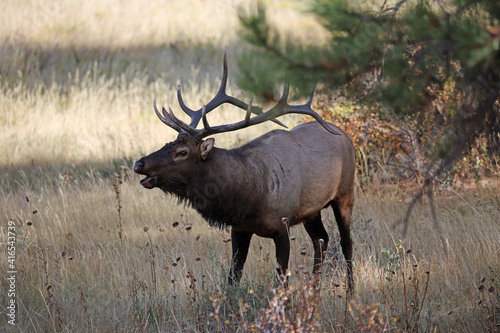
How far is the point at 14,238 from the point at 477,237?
470 centimetres

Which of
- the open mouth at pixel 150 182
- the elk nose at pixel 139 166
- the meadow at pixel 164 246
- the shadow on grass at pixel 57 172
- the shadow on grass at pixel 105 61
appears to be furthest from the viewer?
the shadow on grass at pixel 105 61

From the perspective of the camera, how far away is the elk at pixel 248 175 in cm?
527

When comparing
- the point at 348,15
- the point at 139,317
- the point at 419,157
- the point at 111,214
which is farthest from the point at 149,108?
the point at 348,15

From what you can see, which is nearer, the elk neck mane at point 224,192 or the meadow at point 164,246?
the meadow at point 164,246

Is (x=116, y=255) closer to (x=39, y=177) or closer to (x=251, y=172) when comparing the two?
(x=251, y=172)

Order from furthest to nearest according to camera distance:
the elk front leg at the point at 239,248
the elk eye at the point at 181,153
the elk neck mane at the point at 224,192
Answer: the elk front leg at the point at 239,248 < the elk neck mane at the point at 224,192 < the elk eye at the point at 181,153

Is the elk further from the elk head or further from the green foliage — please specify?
the green foliage

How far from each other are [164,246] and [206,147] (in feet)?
6.43

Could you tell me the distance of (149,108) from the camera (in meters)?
13.7

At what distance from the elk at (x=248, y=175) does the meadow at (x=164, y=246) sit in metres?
0.37

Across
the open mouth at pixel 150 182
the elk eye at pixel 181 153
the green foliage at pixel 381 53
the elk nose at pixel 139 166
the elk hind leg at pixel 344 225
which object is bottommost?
the elk hind leg at pixel 344 225

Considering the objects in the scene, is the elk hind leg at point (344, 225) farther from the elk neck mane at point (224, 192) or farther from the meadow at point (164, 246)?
the elk neck mane at point (224, 192)

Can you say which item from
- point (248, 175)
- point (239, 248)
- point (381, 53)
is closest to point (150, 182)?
point (248, 175)

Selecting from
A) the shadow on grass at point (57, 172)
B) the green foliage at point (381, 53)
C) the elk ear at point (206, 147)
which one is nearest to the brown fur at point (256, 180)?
the elk ear at point (206, 147)
